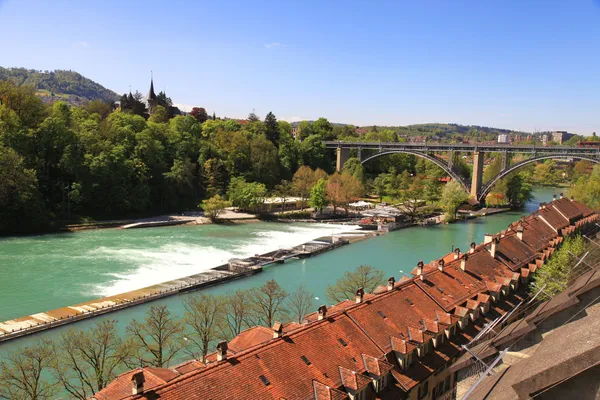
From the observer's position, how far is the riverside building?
35.2 ft

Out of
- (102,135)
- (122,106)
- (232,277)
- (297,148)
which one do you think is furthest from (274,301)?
(122,106)

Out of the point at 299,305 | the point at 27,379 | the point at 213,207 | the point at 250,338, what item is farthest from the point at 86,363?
the point at 213,207

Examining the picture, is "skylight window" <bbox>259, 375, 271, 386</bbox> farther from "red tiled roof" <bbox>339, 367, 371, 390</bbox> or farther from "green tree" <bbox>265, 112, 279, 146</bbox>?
"green tree" <bbox>265, 112, 279, 146</bbox>

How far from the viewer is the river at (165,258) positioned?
2612 centimetres

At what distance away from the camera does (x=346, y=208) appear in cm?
5797

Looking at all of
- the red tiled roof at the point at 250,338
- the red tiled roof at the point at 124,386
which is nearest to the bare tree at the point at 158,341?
the red tiled roof at the point at 250,338

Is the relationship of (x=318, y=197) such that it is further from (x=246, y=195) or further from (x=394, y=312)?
(x=394, y=312)

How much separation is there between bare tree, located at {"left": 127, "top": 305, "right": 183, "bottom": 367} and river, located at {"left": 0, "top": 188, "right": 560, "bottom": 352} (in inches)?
185

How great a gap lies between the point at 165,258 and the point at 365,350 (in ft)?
80.2

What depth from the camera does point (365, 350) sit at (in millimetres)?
13344

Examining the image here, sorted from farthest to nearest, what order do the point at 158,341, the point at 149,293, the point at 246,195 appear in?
the point at 246,195 < the point at 149,293 < the point at 158,341

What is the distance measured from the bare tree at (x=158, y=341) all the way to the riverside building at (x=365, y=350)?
3.69 metres

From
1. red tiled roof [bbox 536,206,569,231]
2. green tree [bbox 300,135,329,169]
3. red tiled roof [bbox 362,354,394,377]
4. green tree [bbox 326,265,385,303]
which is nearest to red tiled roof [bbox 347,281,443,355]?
red tiled roof [bbox 362,354,394,377]

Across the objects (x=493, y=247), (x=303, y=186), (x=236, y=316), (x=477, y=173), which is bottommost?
(x=236, y=316)
